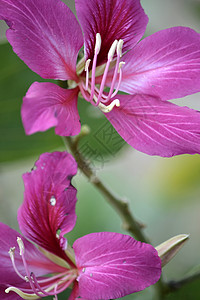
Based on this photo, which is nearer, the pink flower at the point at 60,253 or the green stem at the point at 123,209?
the pink flower at the point at 60,253

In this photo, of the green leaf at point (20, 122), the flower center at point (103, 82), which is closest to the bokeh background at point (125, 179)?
the green leaf at point (20, 122)

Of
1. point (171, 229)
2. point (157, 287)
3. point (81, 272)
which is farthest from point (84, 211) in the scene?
point (81, 272)

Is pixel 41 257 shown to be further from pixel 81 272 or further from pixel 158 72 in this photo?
pixel 158 72

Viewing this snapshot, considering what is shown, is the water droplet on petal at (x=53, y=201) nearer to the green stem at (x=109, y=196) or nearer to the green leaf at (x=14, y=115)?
the green stem at (x=109, y=196)

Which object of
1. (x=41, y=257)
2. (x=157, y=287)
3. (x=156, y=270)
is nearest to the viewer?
(x=156, y=270)

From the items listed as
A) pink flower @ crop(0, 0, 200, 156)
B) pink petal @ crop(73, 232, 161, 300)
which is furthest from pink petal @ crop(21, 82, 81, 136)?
pink petal @ crop(73, 232, 161, 300)

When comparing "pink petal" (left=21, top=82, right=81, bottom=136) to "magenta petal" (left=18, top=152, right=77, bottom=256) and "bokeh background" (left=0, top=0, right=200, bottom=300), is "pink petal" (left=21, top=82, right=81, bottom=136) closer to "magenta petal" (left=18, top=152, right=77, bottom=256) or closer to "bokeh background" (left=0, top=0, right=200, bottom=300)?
"magenta petal" (left=18, top=152, right=77, bottom=256)

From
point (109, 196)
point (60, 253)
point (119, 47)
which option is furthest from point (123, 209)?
point (119, 47)
